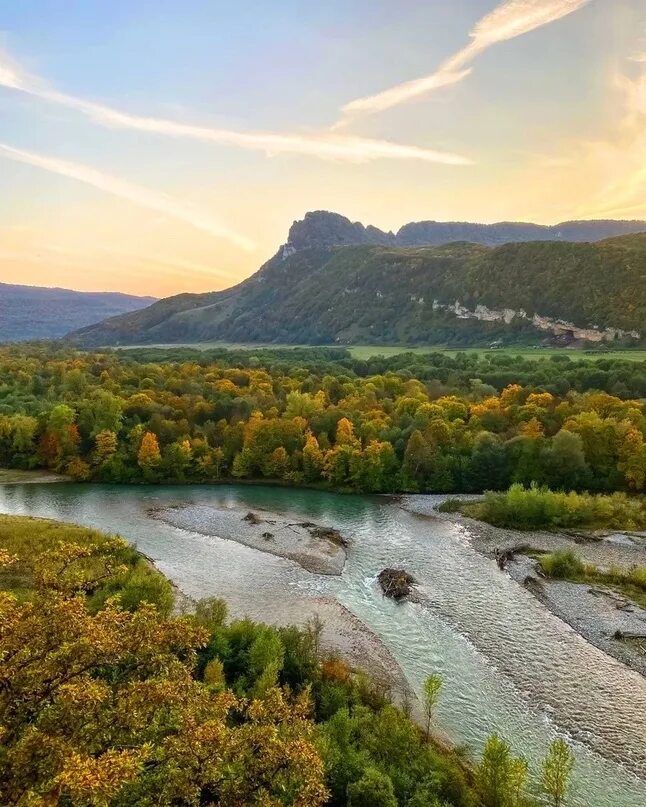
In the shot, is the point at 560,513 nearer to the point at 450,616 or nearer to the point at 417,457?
the point at 417,457

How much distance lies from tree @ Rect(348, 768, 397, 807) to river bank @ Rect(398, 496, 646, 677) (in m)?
20.2

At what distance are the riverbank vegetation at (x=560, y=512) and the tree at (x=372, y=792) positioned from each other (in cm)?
4233

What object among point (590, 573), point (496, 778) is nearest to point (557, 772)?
point (496, 778)

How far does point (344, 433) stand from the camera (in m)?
81.6

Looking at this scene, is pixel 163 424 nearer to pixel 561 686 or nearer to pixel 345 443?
pixel 345 443

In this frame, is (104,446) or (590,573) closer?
(590,573)

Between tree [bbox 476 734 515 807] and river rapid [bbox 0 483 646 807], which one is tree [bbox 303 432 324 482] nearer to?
river rapid [bbox 0 483 646 807]

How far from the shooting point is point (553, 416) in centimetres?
8194

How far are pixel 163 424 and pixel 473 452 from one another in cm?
4520

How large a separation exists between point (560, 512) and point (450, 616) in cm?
2590

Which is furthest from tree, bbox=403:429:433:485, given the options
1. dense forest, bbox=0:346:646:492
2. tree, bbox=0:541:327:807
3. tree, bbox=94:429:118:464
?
tree, bbox=0:541:327:807

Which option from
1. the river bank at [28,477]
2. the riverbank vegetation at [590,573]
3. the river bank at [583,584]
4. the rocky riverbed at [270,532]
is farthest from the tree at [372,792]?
the river bank at [28,477]

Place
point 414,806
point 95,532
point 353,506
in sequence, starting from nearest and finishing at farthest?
1. point 414,806
2. point 95,532
3. point 353,506

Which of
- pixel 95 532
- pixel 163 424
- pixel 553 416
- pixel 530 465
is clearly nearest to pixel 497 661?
pixel 95 532
